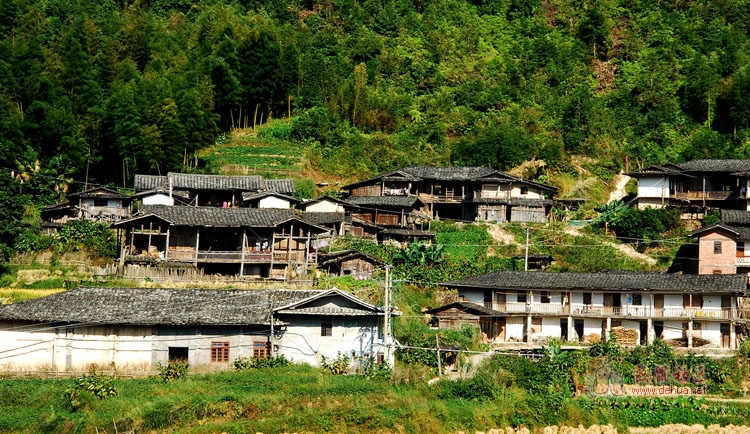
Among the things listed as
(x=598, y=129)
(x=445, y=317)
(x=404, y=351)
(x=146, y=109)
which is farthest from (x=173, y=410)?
(x=598, y=129)

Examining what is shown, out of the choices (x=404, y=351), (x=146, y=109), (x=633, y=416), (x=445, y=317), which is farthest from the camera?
(x=146, y=109)

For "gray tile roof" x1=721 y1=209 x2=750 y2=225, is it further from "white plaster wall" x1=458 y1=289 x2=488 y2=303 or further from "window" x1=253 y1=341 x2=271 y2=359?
"window" x1=253 y1=341 x2=271 y2=359

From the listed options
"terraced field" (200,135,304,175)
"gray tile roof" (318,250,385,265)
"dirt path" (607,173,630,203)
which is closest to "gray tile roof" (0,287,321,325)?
"gray tile roof" (318,250,385,265)

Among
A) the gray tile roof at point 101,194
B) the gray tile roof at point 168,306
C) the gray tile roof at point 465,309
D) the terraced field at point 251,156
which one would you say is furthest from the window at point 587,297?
the gray tile roof at point 101,194

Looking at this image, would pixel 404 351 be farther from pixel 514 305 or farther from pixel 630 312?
pixel 630 312

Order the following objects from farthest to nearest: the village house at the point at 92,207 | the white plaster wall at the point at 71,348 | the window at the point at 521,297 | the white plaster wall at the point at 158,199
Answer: the village house at the point at 92,207 < the white plaster wall at the point at 158,199 < the window at the point at 521,297 < the white plaster wall at the point at 71,348

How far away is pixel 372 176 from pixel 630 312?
2162cm

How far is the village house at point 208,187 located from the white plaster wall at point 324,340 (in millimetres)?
16833

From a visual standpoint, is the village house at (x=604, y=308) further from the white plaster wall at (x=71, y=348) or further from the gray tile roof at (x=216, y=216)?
the white plaster wall at (x=71, y=348)

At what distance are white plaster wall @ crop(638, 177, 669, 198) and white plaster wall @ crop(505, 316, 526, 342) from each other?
15.7m

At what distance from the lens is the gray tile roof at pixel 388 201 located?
51844mm

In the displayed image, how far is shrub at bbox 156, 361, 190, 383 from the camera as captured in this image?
108 feet

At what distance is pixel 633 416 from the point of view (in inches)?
1310

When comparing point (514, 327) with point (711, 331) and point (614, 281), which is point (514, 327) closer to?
point (614, 281)
